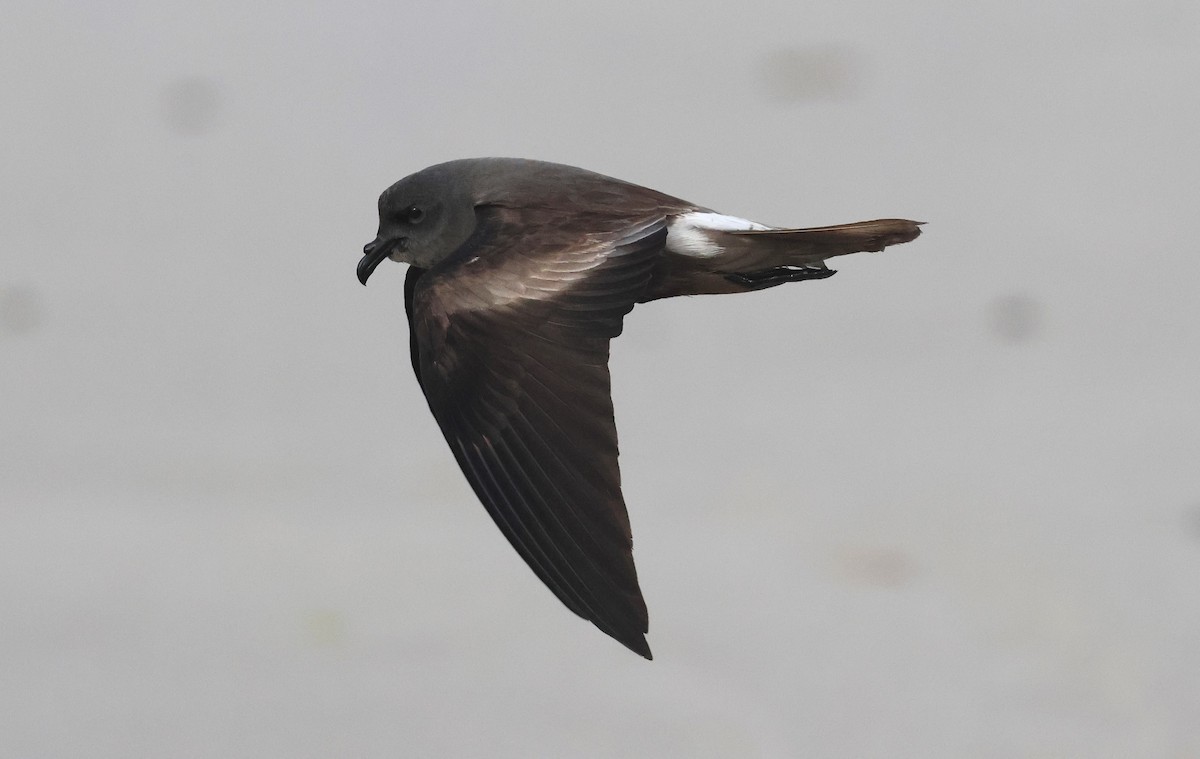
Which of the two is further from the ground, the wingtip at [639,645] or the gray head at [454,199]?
the gray head at [454,199]

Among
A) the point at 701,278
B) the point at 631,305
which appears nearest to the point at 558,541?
the point at 631,305

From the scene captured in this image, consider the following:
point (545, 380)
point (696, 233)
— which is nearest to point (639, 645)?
point (545, 380)

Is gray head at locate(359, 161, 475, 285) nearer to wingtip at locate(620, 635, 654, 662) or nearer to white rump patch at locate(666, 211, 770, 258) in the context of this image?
white rump patch at locate(666, 211, 770, 258)

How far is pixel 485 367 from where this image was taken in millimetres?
2289

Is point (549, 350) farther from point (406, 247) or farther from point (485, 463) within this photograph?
point (406, 247)

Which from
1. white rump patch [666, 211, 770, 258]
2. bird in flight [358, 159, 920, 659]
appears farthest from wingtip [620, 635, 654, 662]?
white rump patch [666, 211, 770, 258]

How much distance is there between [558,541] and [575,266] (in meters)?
0.35

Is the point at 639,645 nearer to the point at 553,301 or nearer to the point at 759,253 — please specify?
the point at 553,301

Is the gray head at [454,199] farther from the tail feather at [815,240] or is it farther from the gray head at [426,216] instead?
the tail feather at [815,240]

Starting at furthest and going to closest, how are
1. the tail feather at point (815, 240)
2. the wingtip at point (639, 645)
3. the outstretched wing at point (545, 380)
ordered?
1. the tail feather at point (815, 240)
2. the outstretched wing at point (545, 380)
3. the wingtip at point (639, 645)

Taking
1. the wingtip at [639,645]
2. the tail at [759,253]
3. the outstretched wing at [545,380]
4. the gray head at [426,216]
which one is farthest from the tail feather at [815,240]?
the wingtip at [639,645]

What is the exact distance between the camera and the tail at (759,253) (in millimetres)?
2398

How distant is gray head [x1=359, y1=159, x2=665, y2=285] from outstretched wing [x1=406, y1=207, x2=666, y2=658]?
0.04 m

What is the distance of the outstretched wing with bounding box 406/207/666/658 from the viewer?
7.11 feet
